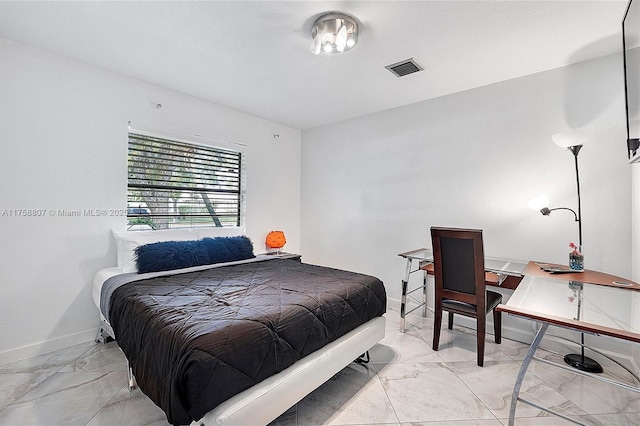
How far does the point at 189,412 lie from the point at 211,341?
0.27m

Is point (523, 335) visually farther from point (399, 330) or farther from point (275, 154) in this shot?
point (275, 154)

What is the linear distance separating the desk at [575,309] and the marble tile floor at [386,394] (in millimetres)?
362

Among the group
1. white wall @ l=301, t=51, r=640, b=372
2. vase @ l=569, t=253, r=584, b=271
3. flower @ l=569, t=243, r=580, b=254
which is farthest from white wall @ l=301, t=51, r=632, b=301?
vase @ l=569, t=253, r=584, b=271

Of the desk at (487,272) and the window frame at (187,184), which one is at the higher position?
the window frame at (187,184)

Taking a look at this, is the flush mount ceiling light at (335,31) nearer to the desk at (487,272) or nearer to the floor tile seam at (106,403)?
the desk at (487,272)

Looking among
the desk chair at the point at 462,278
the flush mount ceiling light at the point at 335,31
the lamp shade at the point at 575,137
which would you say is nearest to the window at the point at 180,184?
the flush mount ceiling light at the point at 335,31

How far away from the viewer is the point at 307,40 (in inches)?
85.0

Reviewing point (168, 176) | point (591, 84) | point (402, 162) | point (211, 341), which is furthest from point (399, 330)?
point (168, 176)

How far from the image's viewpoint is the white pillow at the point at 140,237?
2533mm

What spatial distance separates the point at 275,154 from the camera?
4266 millimetres

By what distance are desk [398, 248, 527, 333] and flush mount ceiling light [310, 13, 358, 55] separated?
76.3 inches

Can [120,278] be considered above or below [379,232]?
below

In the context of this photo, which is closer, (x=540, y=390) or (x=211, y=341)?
(x=211, y=341)

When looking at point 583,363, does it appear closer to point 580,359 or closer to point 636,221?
point 580,359
